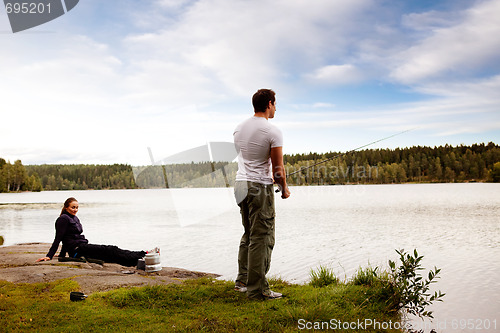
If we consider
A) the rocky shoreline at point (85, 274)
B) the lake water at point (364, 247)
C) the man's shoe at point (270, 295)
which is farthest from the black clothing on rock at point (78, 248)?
the man's shoe at point (270, 295)

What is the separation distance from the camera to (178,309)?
5.55m

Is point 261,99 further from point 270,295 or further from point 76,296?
point 76,296

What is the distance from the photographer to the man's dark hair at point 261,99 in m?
5.49

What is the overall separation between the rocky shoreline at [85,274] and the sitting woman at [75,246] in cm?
23

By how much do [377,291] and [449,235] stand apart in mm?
15365

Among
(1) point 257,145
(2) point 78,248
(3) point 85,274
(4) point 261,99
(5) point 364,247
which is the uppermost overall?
(4) point 261,99

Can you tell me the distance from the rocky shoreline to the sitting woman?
0.76 ft

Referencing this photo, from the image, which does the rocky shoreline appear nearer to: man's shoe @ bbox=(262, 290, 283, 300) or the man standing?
man's shoe @ bbox=(262, 290, 283, 300)

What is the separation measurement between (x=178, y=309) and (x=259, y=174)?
6.98 ft

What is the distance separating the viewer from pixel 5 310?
17.7 ft

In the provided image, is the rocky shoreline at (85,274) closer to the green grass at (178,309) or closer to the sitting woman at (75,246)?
the sitting woman at (75,246)

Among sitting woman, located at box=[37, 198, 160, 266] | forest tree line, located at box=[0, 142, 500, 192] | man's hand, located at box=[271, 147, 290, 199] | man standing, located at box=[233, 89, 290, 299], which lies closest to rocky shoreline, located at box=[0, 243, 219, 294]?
sitting woman, located at box=[37, 198, 160, 266]

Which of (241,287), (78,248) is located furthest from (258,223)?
(78,248)

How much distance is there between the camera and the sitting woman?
889cm
